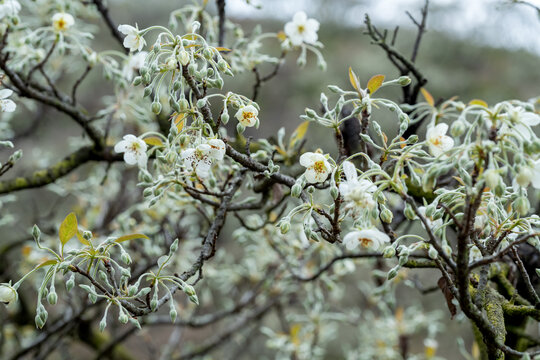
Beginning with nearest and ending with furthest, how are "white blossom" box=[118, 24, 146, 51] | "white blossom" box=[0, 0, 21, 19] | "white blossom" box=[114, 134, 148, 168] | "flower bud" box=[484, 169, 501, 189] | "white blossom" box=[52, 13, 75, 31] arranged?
"flower bud" box=[484, 169, 501, 189], "white blossom" box=[118, 24, 146, 51], "white blossom" box=[114, 134, 148, 168], "white blossom" box=[0, 0, 21, 19], "white blossom" box=[52, 13, 75, 31]

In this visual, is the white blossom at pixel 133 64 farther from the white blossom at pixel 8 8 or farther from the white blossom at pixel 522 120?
the white blossom at pixel 522 120

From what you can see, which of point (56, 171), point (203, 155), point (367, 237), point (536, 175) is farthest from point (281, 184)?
point (56, 171)

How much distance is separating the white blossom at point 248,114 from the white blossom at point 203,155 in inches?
3.1

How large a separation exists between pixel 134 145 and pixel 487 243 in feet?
3.01

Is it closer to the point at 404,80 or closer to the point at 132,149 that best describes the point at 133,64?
the point at 132,149

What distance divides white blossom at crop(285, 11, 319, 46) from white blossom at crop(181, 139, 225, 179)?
2.14 ft

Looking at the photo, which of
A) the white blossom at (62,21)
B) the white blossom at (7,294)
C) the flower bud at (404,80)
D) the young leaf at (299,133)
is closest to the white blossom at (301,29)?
the young leaf at (299,133)

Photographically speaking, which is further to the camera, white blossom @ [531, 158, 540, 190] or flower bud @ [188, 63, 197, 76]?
flower bud @ [188, 63, 197, 76]

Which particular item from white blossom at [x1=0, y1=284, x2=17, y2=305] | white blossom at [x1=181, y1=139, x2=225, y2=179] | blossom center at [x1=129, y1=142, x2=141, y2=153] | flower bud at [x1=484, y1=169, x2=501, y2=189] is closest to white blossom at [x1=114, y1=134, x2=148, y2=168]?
blossom center at [x1=129, y1=142, x2=141, y2=153]

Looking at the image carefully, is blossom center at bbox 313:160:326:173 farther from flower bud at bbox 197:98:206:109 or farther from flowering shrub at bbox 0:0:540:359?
flower bud at bbox 197:98:206:109

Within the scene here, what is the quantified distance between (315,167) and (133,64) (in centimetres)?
97

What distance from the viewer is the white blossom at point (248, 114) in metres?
1.10

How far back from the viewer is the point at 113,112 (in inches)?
78.5

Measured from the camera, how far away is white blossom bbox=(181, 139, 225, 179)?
1.07 metres
